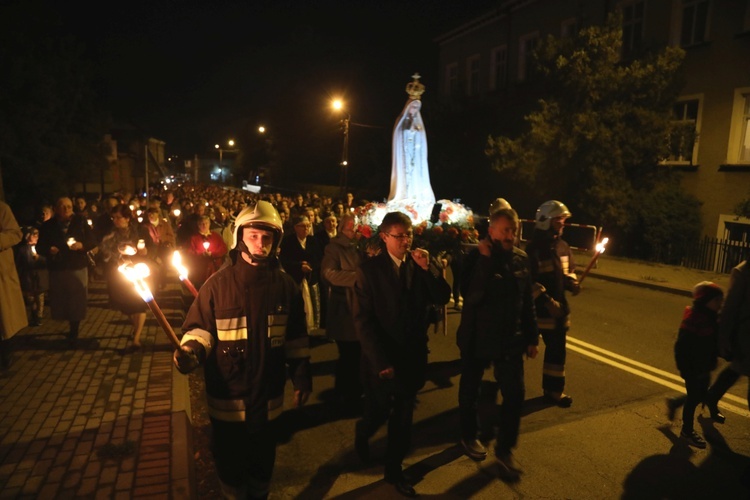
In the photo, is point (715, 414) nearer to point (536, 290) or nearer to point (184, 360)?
point (536, 290)

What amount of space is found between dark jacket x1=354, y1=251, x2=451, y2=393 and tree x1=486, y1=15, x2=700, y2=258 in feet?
45.0

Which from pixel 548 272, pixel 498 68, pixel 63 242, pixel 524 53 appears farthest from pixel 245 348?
pixel 498 68

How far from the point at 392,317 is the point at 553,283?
6.86 ft

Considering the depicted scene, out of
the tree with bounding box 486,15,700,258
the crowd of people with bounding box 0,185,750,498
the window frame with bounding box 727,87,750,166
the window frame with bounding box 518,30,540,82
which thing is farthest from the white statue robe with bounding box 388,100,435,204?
the window frame with bounding box 518,30,540,82

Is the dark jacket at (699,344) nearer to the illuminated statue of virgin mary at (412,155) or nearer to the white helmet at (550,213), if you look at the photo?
the white helmet at (550,213)

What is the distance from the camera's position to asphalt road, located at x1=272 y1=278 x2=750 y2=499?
386 cm

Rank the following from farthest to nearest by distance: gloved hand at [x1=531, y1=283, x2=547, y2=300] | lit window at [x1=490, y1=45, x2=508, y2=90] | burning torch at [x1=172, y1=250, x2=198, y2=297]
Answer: lit window at [x1=490, y1=45, x2=508, y2=90], gloved hand at [x1=531, y1=283, x2=547, y2=300], burning torch at [x1=172, y1=250, x2=198, y2=297]

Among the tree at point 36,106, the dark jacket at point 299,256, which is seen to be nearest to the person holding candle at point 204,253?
the dark jacket at point 299,256

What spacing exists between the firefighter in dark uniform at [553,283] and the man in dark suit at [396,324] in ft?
5.33

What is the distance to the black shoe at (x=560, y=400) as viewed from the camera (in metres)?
5.35

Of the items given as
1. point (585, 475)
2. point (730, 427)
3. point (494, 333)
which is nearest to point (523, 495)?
point (585, 475)

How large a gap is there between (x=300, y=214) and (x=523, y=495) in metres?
5.12

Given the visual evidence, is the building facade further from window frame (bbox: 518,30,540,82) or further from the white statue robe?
the white statue robe

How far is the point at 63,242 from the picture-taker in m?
6.65
